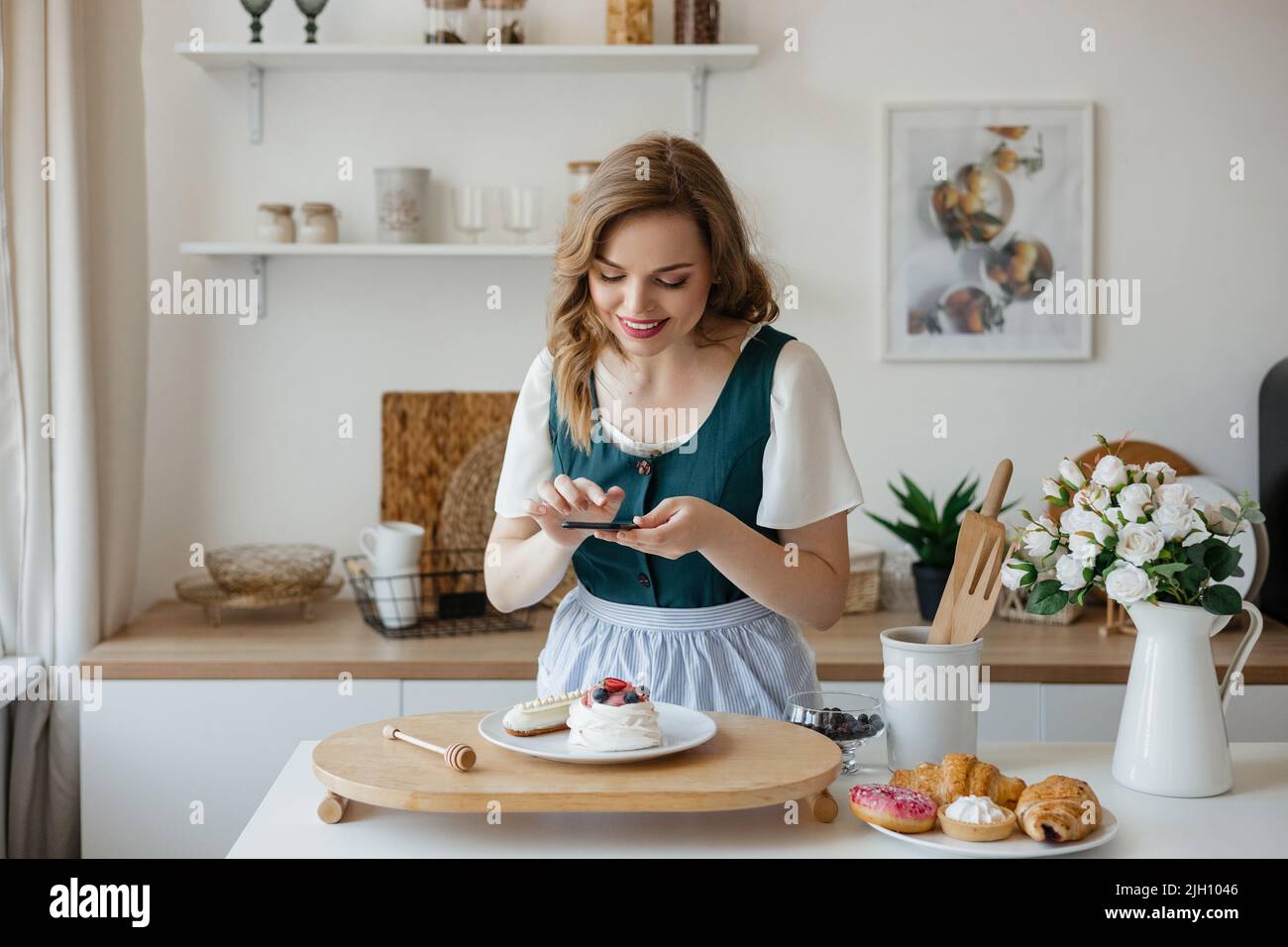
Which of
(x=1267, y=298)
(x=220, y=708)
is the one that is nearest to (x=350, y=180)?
(x=220, y=708)

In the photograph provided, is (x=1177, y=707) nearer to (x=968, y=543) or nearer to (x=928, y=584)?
(x=968, y=543)

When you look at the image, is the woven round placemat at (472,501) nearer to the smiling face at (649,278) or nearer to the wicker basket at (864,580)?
the wicker basket at (864,580)

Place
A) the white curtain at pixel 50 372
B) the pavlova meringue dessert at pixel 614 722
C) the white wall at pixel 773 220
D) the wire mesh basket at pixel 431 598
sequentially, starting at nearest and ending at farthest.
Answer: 1. the pavlova meringue dessert at pixel 614 722
2. the white curtain at pixel 50 372
3. the wire mesh basket at pixel 431 598
4. the white wall at pixel 773 220

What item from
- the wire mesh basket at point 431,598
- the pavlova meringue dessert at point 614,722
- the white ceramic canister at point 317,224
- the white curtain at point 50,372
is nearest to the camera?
the pavlova meringue dessert at point 614,722

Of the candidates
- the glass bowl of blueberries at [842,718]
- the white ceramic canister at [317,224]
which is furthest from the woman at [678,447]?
the white ceramic canister at [317,224]

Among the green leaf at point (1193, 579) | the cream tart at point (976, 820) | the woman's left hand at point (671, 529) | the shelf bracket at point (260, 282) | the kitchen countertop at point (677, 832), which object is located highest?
the shelf bracket at point (260, 282)

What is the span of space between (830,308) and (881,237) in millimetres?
198

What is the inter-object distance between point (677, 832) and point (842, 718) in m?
0.29

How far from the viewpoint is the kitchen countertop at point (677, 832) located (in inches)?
50.2

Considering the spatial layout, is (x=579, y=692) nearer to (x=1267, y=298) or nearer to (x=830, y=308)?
(x=830, y=308)

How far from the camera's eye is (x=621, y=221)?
1601 mm

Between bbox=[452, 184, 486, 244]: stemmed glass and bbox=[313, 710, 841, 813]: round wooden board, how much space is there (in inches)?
64.5

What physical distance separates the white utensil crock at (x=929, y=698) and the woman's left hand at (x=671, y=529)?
0.81ft
